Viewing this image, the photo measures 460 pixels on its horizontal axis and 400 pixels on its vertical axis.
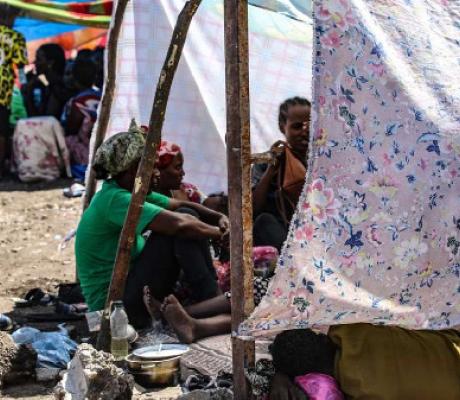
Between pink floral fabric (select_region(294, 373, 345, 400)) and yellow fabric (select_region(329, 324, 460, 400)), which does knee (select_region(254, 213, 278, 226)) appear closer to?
yellow fabric (select_region(329, 324, 460, 400))

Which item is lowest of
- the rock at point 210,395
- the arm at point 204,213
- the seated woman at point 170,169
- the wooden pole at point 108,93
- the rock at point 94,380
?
the rock at point 210,395

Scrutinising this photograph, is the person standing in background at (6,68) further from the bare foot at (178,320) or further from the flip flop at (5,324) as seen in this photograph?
the bare foot at (178,320)

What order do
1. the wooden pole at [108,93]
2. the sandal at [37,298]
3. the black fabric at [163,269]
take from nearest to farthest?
the black fabric at [163,269]
the wooden pole at [108,93]
the sandal at [37,298]

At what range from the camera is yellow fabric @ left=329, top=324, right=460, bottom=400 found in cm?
333

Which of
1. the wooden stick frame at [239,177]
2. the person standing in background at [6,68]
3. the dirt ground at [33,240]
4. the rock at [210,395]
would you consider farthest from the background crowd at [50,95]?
the wooden stick frame at [239,177]

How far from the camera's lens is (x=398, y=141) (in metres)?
3.16

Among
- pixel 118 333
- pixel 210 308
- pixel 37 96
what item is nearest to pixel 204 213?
pixel 210 308

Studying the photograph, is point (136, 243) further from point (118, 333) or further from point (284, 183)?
point (284, 183)

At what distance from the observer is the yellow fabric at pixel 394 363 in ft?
10.9

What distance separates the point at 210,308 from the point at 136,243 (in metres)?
0.57

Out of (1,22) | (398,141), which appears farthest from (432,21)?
(1,22)

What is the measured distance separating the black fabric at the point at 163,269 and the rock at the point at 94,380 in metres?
0.92

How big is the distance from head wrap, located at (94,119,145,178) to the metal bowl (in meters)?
1.08

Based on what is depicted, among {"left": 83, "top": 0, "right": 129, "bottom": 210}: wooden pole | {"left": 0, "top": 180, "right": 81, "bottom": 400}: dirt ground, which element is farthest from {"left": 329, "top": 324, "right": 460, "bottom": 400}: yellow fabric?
{"left": 83, "top": 0, "right": 129, "bottom": 210}: wooden pole
